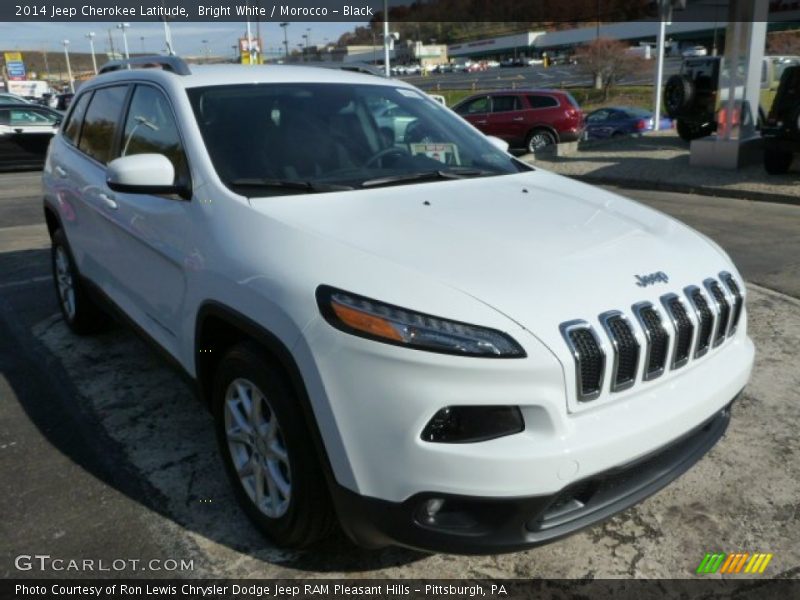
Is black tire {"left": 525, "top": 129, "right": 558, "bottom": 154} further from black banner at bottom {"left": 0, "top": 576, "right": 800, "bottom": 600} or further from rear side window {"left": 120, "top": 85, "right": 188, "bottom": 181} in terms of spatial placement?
black banner at bottom {"left": 0, "top": 576, "right": 800, "bottom": 600}

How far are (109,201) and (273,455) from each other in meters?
1.89

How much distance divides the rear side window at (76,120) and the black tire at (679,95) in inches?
558

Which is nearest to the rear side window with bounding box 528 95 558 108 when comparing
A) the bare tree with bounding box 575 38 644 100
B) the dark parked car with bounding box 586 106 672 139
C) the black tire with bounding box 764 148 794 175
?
the dark parked car with bounding box 586 106 672 139

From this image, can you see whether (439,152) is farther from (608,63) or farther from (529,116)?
(608,63)

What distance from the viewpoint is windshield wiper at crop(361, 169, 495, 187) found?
3.01 m

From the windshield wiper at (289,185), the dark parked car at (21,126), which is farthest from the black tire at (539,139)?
the windshield wiper at (289,185)

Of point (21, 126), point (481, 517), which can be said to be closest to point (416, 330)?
A: point (481, 517)

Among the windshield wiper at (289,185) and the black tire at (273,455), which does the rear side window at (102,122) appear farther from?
the black tire at (273,455)

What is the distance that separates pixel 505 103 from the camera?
17.2 m

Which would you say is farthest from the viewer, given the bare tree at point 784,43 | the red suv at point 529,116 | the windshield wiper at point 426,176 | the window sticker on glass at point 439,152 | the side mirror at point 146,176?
the bare tree at point 784,43

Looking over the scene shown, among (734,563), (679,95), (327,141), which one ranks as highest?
(327,141)

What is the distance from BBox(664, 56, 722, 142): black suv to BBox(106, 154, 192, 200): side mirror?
15.2 meters

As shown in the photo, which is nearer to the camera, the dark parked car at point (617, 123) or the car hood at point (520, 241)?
the car hood at point (520, 241)

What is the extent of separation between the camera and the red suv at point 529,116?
16516 mm
